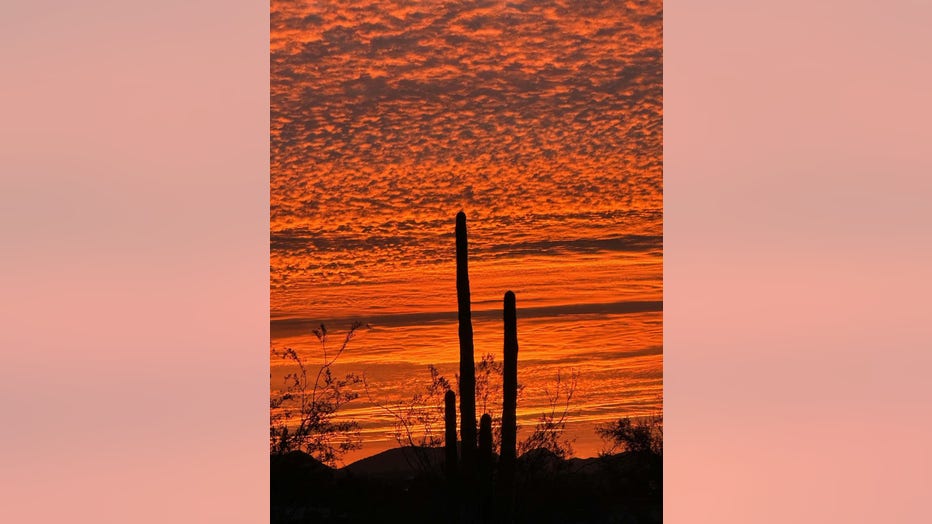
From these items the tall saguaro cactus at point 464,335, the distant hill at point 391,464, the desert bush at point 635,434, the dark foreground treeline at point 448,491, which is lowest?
the dark foreground treeline at point 448,491

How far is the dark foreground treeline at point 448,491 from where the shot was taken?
7973mm

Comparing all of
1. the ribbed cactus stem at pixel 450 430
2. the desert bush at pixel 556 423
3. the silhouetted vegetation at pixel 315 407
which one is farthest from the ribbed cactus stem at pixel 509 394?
the silhouetted vegetation at pixel 315 407

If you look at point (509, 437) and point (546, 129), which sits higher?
point (546, 129)

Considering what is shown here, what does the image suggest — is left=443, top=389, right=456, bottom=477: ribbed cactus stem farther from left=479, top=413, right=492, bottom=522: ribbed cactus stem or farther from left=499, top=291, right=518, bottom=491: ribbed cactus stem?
left=499, top=291, right=518, bottom=491: ribbed cactus stem

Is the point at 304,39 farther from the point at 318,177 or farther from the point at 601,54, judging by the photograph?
the point at 601,54

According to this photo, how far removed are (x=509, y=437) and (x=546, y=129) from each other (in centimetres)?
190

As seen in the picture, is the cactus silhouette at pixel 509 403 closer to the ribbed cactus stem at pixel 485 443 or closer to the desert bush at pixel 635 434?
the ribbed cactus stem at pixel 485 443

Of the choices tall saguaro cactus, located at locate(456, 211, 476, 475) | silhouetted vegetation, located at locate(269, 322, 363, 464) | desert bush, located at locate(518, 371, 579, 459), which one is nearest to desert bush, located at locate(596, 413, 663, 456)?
desert bush, located at locate(518, 371, 579, 459)

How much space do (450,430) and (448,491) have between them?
37 cm

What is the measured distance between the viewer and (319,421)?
7.93 metres

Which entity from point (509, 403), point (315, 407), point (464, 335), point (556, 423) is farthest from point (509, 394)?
point (315, 407)

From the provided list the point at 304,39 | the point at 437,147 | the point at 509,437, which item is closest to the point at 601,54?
the point at 437,147

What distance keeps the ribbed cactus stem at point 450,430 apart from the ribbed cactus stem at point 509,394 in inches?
11.6

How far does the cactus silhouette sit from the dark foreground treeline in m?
0.05
